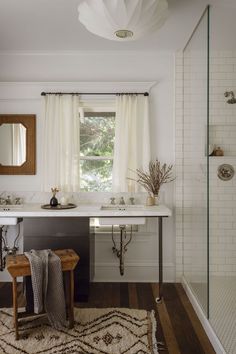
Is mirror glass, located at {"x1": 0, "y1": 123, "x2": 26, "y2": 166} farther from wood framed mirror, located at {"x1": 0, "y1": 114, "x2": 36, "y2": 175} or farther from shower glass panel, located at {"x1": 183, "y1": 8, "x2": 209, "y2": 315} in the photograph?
shower glass panel, located at {"x1": 183, "y1": 8, "x2": 209, "y2": 315}

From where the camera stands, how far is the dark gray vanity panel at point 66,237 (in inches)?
122

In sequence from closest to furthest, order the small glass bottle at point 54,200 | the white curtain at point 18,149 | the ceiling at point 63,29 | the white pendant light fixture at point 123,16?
the white pendant light fixture at point 123,16 → the ceiling at point 63,29 → the small glass bottle at point 54,200 → the white curtain at point 18,149

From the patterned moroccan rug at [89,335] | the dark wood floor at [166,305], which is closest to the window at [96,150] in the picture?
the dark wood floor at [166,305]

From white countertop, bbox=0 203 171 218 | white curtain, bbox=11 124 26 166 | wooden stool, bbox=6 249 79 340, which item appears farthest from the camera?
white curtain, bbox=11 124 26 166

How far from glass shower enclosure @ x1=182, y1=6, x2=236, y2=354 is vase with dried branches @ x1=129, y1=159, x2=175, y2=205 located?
0.64 ft

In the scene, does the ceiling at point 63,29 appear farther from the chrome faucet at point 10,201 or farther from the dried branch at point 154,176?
the chrome faucet at point 10,201

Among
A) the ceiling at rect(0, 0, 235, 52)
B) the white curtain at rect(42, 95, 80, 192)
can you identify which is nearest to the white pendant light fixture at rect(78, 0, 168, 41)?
the ceiling at rect(0, 0, 235, 52)

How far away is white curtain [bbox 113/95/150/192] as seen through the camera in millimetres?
3594

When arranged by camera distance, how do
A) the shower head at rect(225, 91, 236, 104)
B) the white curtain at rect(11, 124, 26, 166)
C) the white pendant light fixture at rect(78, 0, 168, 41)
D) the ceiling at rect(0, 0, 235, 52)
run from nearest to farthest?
the white pendant light fixture at rect(78, 0, 168, 41)
the ceiling at rect(0, 0, 235, 52)
the shower head at rect(225, 91, 236, 104)
the white curtain at rect(11, 124, 26, 166)

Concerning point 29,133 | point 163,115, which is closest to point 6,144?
point 29,133

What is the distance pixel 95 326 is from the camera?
259cm

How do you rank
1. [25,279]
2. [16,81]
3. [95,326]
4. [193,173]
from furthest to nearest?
[16,81], [193,173], [25,279], [95,326]

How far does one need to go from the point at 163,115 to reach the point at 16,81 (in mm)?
1778

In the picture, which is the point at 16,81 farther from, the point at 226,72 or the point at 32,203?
the point at 226,72
